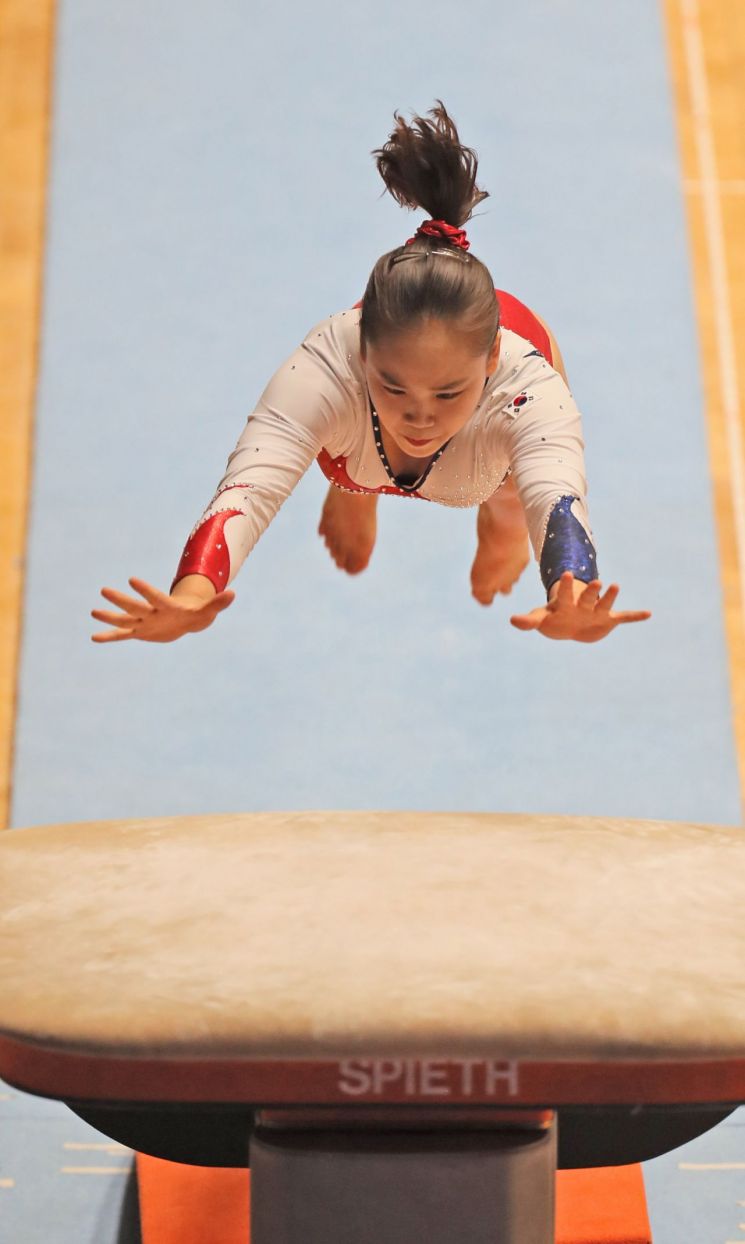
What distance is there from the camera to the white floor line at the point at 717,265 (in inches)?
123

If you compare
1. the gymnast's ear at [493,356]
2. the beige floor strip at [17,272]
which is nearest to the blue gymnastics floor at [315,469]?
the beige floor strip at [17,272]

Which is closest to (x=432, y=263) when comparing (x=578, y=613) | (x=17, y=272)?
(x=578, y=613)

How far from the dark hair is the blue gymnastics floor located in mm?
1254

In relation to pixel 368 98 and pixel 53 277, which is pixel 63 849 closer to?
pixel 53 277

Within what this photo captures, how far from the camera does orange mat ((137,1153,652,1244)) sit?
5.33ft

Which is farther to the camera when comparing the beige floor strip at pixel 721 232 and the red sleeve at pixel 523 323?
the beige floor strip at pixel 721 232

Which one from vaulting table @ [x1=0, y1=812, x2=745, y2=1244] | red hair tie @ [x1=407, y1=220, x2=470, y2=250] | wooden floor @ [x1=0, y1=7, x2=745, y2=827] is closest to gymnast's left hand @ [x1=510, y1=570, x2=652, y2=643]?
Result: vaulting table @ [x1=0, y1=812, x2=745, y2=1244]

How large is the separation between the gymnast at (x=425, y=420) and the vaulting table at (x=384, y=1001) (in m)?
0.25

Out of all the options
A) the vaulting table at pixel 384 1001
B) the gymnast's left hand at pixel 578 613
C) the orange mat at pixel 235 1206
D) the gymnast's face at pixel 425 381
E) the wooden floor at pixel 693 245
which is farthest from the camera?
the wooden floor at pixel 693 245

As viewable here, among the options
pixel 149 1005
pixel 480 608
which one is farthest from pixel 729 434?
pixel 149 1005

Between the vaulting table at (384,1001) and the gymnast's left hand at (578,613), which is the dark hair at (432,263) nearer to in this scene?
the gymnast's left hand at (578,613)

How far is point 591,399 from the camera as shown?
10.0ft

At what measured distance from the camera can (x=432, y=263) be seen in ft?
4.88

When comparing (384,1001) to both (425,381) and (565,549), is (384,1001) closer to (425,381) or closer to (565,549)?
(565,549)
